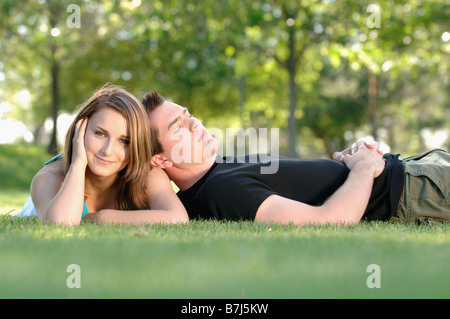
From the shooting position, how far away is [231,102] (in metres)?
26.6

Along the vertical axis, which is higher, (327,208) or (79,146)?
(79,146)

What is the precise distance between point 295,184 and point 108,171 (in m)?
1.55

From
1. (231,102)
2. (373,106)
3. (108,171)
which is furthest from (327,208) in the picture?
(373,106)

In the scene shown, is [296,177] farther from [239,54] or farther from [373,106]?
[373,106]

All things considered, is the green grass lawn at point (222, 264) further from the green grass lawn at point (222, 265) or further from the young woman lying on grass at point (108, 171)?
the young woman lying on grass at point (108, 171)

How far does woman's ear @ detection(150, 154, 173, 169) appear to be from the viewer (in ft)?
13.5

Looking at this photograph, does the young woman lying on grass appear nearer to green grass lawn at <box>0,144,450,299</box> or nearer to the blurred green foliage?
green grass lawn at <box>0,144,450,299</box>

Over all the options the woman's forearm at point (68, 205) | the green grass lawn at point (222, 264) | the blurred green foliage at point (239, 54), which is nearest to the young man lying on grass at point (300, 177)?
the woman's forearm at point (68, 205)

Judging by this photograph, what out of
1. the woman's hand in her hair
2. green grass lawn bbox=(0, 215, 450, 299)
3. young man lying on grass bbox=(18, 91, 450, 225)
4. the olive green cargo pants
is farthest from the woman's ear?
the olive green cargo pants

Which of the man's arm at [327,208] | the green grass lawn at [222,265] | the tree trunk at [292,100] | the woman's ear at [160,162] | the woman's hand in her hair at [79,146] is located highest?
the tree trunk at [292,100]

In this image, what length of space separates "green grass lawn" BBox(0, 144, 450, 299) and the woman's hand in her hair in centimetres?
90

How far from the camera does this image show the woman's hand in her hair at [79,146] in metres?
3.68

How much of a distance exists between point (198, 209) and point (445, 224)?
78.2 inches

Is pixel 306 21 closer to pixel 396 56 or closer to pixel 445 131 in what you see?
pixel 396 56
